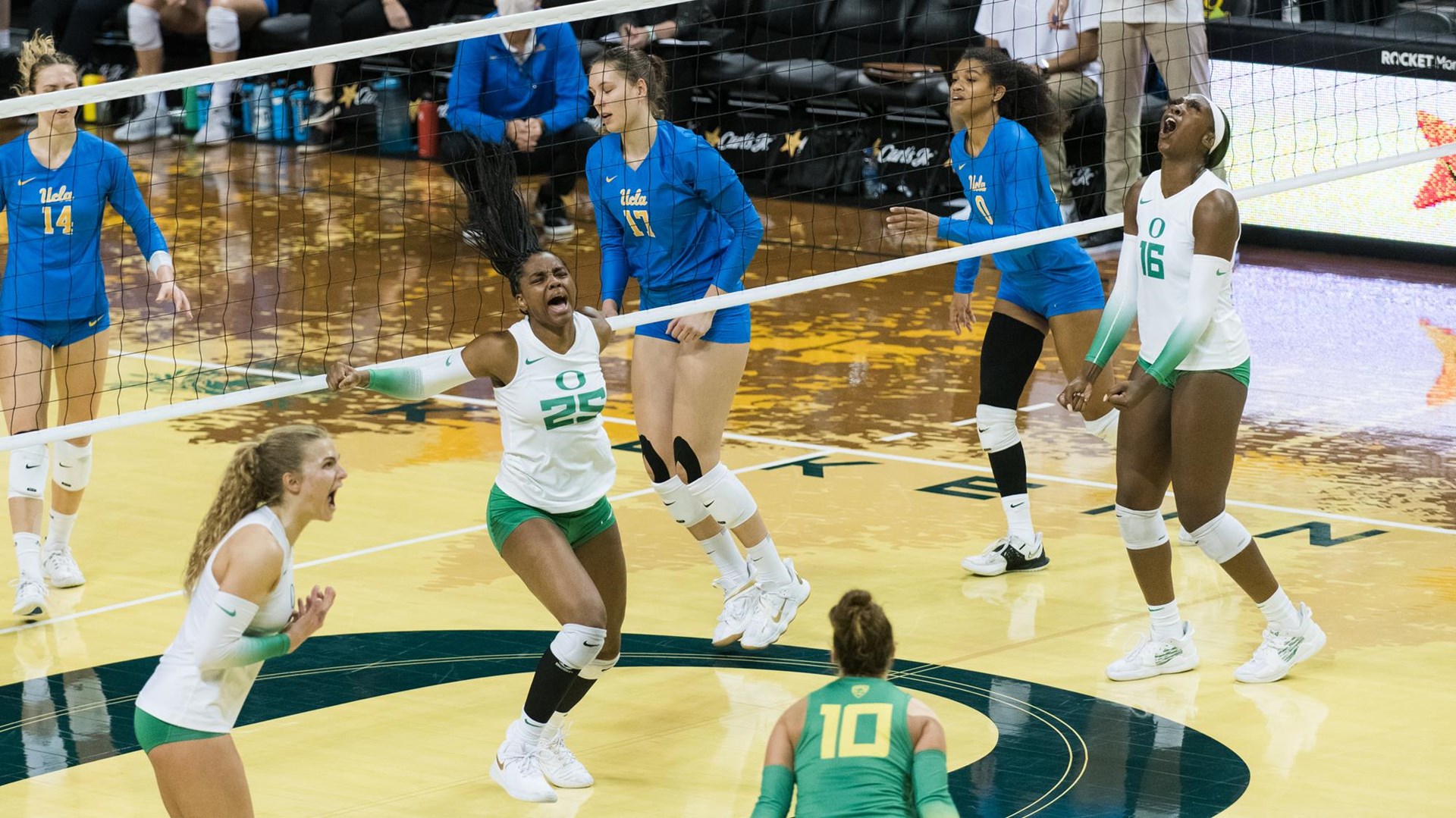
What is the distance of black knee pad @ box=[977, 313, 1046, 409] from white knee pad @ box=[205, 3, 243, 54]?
1359 cm

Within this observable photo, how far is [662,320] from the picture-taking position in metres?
8.14

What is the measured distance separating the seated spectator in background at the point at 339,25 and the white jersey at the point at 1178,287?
13.6 meters

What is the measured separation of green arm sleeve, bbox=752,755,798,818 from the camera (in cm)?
470

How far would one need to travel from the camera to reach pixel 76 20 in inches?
867

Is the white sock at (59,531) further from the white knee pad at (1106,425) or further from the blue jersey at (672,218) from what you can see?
the white knee pad at (1106,425)

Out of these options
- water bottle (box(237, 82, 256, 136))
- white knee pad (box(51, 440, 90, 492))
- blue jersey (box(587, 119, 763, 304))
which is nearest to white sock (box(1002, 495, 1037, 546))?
blue jersey (box(587, 119, 763, 304))

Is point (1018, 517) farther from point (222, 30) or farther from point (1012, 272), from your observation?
point (222, 30)

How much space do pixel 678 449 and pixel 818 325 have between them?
6.39m

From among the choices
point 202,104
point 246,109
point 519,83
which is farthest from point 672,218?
point 202,104

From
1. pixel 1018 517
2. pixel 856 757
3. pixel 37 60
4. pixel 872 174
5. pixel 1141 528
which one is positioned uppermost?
pixel 37 60

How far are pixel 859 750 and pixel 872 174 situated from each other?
1351 cm

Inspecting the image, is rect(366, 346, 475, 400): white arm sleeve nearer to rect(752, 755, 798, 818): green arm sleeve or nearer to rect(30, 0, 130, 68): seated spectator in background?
rect(752, 755, 798, 818): green arm sleeve

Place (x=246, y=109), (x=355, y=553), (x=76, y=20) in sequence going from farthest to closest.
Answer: (x=76, y=20), (x=246, y=109), (x=355, y=553)

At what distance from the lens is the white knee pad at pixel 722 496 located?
817 centimetres
